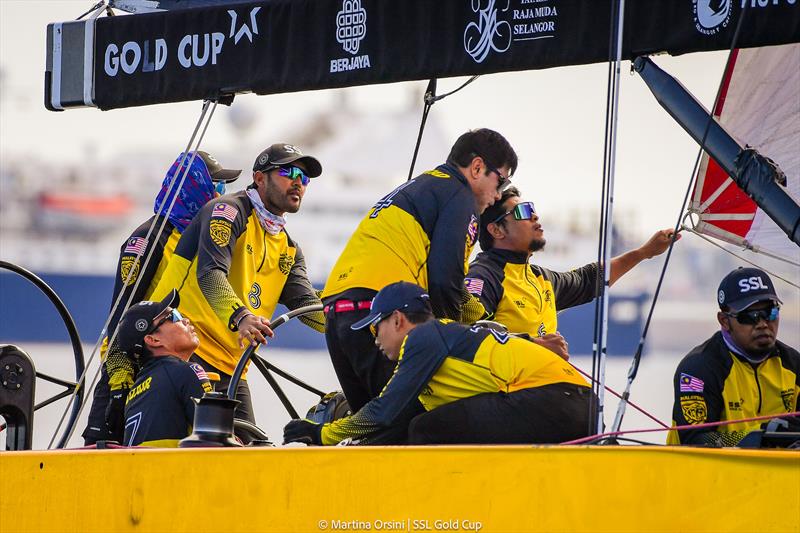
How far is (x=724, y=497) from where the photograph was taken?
281 cm

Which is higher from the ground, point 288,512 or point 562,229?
point 562,229

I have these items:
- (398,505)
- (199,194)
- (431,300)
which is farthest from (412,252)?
(199,194)

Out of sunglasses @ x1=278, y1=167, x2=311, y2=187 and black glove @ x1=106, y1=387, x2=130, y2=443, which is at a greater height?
sunglasses @ x1=278, y1=167, x2=311, y2=187

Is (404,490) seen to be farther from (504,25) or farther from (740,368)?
(504,25)

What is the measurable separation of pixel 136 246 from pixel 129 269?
0.09m

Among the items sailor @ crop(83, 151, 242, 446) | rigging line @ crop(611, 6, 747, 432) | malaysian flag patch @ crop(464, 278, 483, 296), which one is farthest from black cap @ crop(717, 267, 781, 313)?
sailor @ crop(83, 151, 242, 446)

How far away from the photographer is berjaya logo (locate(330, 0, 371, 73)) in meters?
4.27

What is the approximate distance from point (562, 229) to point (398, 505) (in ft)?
110

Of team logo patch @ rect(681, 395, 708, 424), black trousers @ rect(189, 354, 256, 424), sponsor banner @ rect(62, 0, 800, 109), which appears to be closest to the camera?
A: sponsor banner @ rect(62, 0, 800, 109)

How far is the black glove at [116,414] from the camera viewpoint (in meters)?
4.35

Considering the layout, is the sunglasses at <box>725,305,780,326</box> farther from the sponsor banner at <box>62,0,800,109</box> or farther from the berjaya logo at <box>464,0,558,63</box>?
the berjaya logo at <box>464,0,558,63</box>

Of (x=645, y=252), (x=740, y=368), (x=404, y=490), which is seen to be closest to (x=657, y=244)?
(x=645, y=252)

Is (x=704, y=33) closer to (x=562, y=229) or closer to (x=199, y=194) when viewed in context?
(x=199, y=194)
